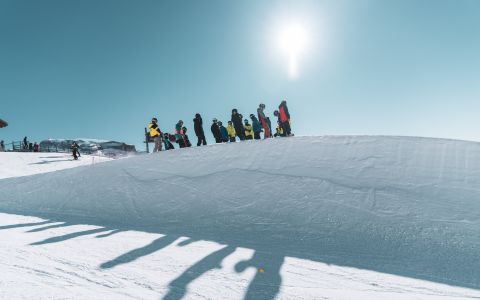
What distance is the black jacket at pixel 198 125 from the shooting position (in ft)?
42.2

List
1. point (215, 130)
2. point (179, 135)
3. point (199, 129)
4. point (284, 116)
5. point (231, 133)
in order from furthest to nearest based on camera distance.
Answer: point (231, 133), point (179, 135), point (215, 130), point (199, 129), point (284, 116)

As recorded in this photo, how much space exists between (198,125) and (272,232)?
26.4 feet

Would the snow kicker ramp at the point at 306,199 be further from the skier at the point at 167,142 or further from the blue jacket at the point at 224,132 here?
the skier at the point at 167,142

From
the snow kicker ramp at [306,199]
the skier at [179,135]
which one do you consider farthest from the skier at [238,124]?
the skier at [179,135]

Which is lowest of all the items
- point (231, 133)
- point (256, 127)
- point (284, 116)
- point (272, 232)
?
point (272, 232)

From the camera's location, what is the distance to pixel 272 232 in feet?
18.4

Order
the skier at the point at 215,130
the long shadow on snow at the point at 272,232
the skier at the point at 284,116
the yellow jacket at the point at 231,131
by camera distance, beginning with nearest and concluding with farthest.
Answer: the long shadow on snow at the point at 272,232
the skier at the point at 284,116
the skier at the point at 215,130
the yellow jacket at the point at 231,131

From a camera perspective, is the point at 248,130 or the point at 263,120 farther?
the point at 248,130

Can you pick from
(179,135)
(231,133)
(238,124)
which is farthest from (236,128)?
(179,135)

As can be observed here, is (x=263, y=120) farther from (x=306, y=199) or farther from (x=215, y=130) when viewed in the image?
(x=306, y=199)

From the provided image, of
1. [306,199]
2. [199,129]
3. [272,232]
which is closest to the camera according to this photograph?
[272,232]

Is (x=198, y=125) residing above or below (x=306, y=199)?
above

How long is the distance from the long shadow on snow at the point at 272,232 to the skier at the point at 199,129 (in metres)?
4.45

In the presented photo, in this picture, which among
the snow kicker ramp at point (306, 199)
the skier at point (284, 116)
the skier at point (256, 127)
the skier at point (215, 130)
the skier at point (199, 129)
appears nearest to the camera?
the snow kicker ramp at point (306, 199)
